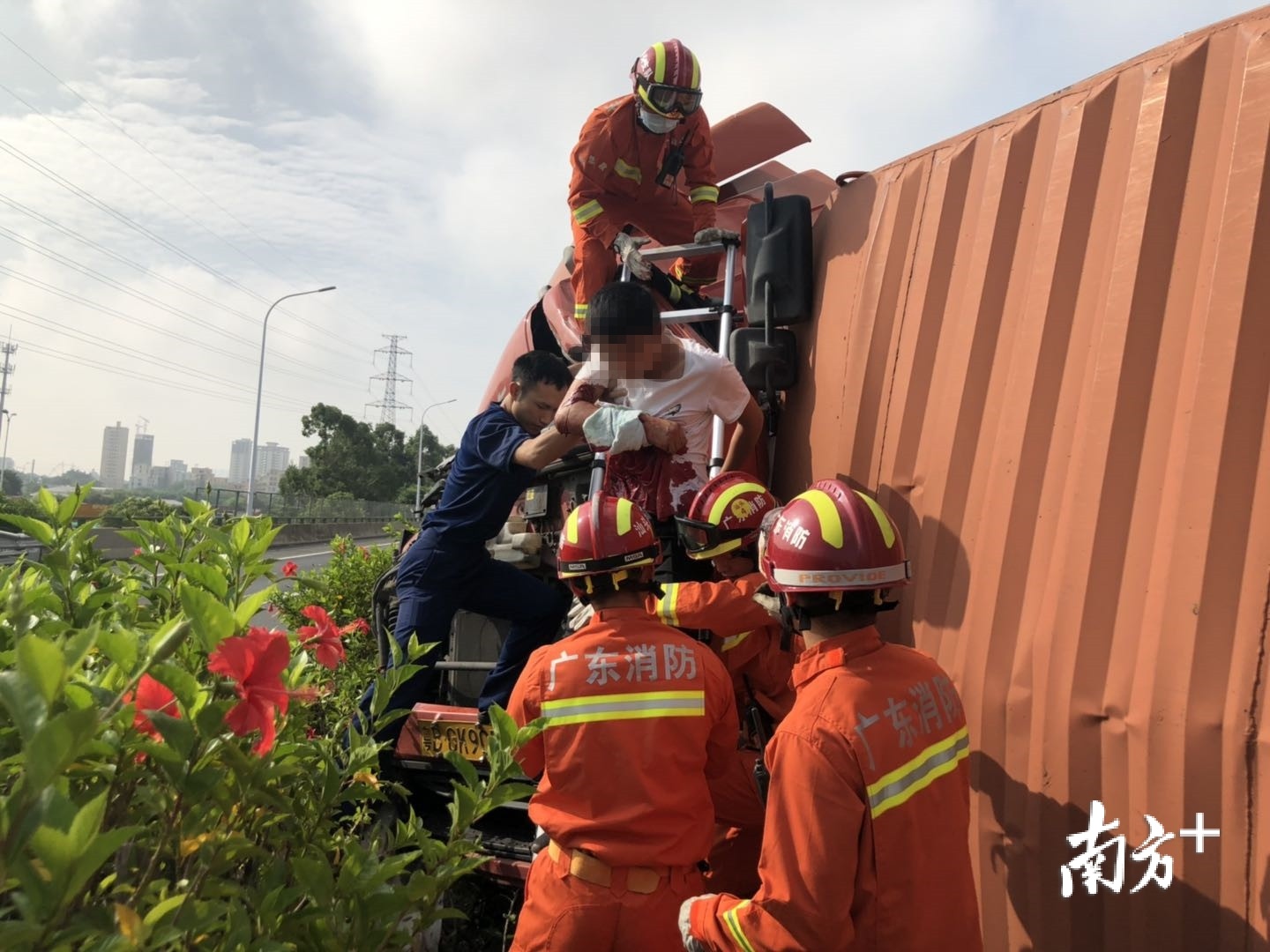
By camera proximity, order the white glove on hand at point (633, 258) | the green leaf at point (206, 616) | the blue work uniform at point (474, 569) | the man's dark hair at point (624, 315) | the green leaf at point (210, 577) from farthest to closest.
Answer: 1. the white glove on hand at point (633, 258)
2. the blue work uniform at point (474, 569)
3. the man's dark hair at point (624, 315)
4. the green leaf at point (210, 577)
5. the green leaf at point (206, 616)

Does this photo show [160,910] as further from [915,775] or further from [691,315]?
[691,315]

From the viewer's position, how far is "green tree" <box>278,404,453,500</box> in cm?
4847

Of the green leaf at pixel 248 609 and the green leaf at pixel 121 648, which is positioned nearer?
the green leaf at pixel 121 648

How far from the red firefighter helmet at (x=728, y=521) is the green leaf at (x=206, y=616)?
5.84 feet

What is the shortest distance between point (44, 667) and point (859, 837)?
138cm

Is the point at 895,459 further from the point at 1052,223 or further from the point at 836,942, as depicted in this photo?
the point at 836,942

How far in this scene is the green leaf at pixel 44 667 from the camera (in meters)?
0.79

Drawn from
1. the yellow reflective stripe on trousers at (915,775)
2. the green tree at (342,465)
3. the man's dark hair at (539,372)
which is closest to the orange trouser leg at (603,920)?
the yellow reflective stripe on trousers at (915,775)

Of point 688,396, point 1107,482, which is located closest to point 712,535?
point 688,396

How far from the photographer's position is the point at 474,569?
12.0ft

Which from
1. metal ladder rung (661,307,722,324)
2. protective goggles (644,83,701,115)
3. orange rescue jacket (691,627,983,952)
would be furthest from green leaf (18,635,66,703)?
protective goggles (644,83,701,115)

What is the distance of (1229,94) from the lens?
2.04 meters

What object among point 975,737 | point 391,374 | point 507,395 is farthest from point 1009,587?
point 391,374

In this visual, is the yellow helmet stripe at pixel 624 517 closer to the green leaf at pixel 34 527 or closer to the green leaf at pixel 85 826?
the green leaf at pixel 34 527
